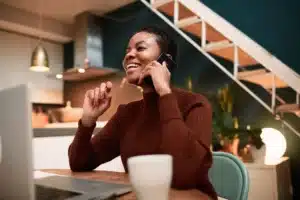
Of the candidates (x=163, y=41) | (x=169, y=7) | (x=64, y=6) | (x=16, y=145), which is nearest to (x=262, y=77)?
(x=169, y=7)

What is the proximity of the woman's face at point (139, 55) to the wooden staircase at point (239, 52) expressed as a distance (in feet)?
5.59

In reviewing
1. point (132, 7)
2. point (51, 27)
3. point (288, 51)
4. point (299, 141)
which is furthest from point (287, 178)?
point (51, 27)

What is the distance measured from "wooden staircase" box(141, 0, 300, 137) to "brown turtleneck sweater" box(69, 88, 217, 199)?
170 centimetres

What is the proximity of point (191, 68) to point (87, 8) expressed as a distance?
1822 millimetres

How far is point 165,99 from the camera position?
830 mm

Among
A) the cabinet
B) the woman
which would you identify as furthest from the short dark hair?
the cabinet

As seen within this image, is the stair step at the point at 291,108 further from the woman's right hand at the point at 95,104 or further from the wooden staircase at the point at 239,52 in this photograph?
the woman's right hand at the point at 95,104

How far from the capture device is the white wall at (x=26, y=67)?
13.6 feet

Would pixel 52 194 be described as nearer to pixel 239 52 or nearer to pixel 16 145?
pixel 16 145

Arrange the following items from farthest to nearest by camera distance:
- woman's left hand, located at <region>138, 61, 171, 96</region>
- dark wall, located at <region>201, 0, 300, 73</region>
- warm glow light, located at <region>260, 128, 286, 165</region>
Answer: dark wall, located at <region>201, 0, 300, 73</region> < warm glow light, located at <region>260, 128, 286, 165</region> < woman's left hand, located at <region>138, 61, 171, 96</region>

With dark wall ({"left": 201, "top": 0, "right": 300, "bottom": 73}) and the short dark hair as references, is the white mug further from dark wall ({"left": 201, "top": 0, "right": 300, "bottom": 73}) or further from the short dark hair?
dark wall ({"left": 201, "top": 0, "right": 300, "bottom": 73})

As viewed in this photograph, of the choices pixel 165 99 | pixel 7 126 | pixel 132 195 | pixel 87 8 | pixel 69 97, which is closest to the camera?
pixel 7 126

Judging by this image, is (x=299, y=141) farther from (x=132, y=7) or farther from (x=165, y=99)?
(x=132, y=7)

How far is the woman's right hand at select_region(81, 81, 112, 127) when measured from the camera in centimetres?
105
